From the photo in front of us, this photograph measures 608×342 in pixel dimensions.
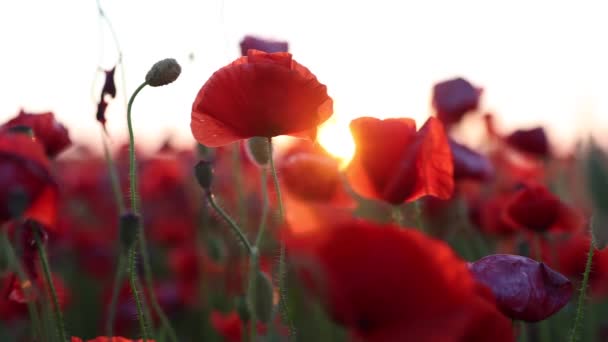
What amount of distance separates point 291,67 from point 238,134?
0.15m

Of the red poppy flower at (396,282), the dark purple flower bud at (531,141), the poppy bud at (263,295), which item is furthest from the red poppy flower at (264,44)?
the dark purple flower bud at (531,141)

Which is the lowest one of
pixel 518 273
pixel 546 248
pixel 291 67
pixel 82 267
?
pixel 82 267

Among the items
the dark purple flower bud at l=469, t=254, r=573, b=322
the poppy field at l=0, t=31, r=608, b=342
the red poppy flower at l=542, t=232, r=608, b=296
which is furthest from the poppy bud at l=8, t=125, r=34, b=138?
the red poppy flower at l=542, t=232, r=608, b=296

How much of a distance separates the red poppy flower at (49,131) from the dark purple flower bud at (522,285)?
0.77 metres

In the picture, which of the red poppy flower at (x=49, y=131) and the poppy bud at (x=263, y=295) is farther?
Answer: the red poppy flower at (x=49, y=131)

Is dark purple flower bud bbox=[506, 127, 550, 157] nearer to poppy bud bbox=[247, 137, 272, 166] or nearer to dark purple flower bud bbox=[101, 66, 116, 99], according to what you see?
poppy bud bbox=[247, 137, 272, 166]

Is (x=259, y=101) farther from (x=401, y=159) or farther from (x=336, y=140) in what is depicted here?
(x=336, y=140)

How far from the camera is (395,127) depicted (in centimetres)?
121

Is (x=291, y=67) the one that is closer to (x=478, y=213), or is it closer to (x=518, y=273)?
(x=518, y=273)

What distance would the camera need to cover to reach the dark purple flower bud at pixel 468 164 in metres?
1.79

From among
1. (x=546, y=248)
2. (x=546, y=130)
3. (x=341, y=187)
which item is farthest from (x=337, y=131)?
(x=546, y=130)

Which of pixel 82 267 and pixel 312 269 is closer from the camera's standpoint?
pixel 312 269

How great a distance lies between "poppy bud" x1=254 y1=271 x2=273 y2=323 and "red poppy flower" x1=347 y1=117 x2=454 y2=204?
237mm

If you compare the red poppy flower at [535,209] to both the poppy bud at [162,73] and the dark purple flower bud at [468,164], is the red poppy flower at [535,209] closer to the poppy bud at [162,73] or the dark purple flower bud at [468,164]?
the dark purple flower bud at [468,164]
